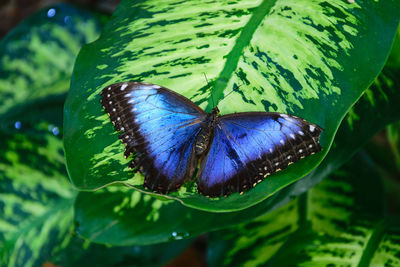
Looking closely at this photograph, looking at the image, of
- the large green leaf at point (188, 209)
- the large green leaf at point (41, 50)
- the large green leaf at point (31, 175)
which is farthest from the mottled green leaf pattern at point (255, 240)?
the large green leaf at point (41, 50)

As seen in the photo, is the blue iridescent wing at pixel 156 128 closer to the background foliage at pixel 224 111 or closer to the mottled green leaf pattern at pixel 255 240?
the background foliage at pixel 224 111

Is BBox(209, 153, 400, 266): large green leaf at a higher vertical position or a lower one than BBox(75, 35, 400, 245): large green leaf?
lower

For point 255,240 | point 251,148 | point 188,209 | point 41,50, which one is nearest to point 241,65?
point 251,148

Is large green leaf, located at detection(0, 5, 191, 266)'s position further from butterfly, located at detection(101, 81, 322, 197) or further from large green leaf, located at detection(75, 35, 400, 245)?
butterfly, located at detection(101, 81, 322, 197)

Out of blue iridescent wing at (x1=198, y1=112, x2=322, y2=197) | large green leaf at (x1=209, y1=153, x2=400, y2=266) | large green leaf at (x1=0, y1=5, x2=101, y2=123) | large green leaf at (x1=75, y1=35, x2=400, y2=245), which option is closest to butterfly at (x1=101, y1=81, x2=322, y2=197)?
blue iridescent wing at (x1=198, y1=112, x2=322, y2=197)

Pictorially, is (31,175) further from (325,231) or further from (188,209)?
(325,231)

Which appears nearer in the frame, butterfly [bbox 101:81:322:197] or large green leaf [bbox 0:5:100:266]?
butterfly [bbox 101:81:322:197]

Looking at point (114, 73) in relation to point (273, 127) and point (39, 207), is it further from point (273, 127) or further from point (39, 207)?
point (39, 207)
